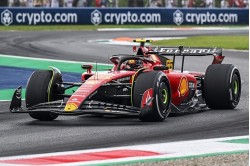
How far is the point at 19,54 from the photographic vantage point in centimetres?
2508

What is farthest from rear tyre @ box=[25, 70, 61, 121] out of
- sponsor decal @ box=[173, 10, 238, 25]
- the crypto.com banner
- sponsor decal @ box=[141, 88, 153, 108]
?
sponsor decal @ box=[173, 10, 238, 25]

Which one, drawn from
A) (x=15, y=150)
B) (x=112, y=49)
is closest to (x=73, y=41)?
(x=112, y=49)

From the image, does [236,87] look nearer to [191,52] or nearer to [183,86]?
[191,52]

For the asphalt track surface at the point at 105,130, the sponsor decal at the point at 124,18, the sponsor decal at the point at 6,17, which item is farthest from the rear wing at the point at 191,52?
the sponsor decal at the point at 124,18

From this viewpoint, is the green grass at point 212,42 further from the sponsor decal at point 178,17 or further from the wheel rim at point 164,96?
the wheel rim at point 164,96

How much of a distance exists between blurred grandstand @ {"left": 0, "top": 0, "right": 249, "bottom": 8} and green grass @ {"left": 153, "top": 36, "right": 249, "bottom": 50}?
8.92m

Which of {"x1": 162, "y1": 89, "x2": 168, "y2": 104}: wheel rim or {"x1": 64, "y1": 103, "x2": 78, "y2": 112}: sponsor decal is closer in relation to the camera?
{"x1": 64, "y1": 103, "x2": 78, "y2": 112}: sponsor decal

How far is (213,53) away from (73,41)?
17741 millimetres

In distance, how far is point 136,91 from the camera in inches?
475

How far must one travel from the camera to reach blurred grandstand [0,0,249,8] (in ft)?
130

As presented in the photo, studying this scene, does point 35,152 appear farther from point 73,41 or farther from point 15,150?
point 73,41

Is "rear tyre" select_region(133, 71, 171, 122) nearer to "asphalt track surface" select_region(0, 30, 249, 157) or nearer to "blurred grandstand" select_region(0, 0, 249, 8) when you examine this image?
"asphalt track surface" select_region(0, 30, 249, 157)

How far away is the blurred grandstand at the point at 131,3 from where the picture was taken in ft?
130

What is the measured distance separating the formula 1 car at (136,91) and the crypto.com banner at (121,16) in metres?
26.0
